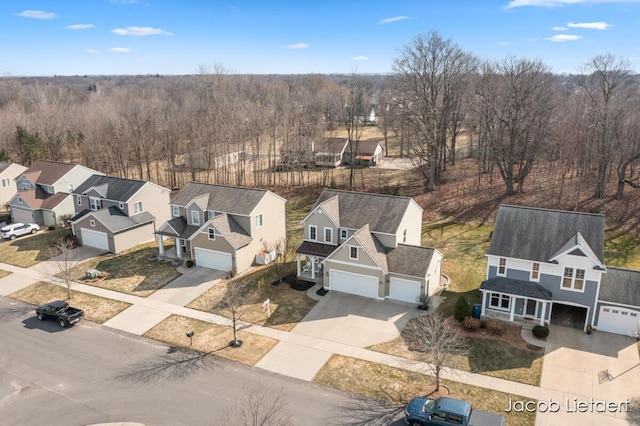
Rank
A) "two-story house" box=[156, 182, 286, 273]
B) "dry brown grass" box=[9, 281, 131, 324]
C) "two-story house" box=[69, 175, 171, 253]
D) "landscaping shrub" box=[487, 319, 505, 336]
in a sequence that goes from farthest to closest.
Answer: "two-story house" box=[69, 175, 171, 253]
"two-story house" box=[156, 182, 286, 273]
"dry brown grass" box=[9, 281, 131, 324]
"landscaping shrub" box=[487, 319, 505, 336]

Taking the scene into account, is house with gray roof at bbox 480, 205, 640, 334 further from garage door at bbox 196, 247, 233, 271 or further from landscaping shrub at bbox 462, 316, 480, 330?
garage door at bbox 196, 247, 233, 271

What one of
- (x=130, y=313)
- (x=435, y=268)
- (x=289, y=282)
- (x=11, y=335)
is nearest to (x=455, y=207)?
(x=435, y=268)

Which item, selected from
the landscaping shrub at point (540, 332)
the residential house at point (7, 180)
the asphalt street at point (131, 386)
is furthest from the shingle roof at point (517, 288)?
the residential house at point (7, 180)

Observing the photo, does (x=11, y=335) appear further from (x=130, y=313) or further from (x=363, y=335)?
(x=363, y=335)

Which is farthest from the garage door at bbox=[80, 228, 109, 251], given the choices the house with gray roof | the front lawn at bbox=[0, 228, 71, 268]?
the house with gray roof

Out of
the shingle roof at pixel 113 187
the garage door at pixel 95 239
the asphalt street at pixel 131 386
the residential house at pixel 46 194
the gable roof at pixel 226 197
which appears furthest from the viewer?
the residential house at pixel 46 194

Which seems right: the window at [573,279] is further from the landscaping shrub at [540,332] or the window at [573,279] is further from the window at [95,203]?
the window at [95,203]

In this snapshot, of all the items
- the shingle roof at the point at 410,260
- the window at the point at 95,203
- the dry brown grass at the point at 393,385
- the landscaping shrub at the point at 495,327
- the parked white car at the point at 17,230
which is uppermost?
the window at the point at 95,203
